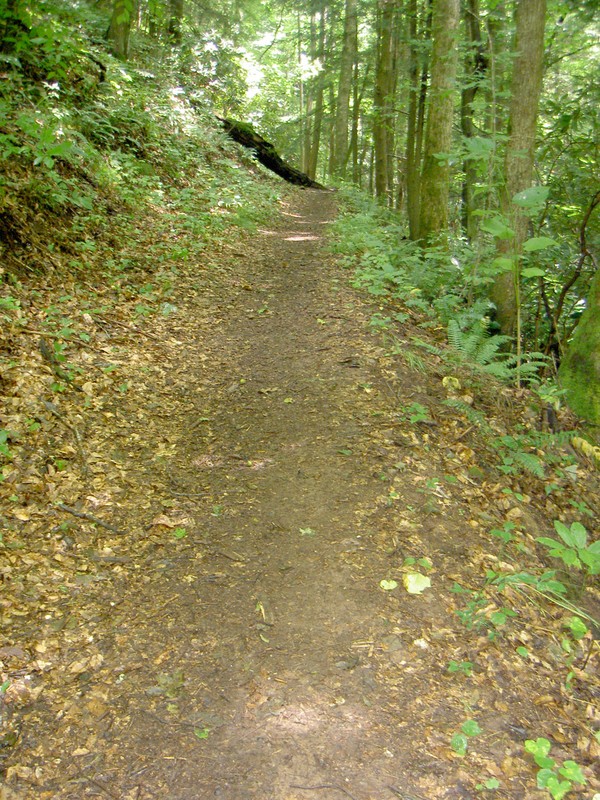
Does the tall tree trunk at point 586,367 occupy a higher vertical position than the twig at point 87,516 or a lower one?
higher

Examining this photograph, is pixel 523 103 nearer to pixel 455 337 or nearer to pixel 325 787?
pixel 455 337

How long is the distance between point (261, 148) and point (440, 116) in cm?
988

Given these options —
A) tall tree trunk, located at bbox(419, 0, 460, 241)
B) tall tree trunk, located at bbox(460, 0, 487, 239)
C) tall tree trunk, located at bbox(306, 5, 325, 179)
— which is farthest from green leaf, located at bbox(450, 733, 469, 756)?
tall tree trunk, located at bbox(306, 5, 325, 179)

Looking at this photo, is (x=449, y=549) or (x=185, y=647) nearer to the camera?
(x=185, y=647)

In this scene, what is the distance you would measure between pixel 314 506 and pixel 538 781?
78.0 inches

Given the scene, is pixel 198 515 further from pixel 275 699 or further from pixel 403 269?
pixel 403 269

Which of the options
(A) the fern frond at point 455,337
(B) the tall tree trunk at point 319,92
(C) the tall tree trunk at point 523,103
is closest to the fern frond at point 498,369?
(A) the fern frond at point 455,337

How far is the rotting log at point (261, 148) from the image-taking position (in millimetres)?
16688

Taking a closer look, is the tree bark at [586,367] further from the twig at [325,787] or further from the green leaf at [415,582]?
the twig at [325,787]

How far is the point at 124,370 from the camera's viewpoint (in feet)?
18.0

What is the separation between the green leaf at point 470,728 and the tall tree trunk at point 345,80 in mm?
17708

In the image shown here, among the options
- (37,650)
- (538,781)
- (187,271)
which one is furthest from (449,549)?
(187,271)

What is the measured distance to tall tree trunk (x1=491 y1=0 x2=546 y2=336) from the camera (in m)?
6.16

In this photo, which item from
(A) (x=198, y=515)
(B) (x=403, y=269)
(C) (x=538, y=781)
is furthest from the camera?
(B) (x=403, y=269)
